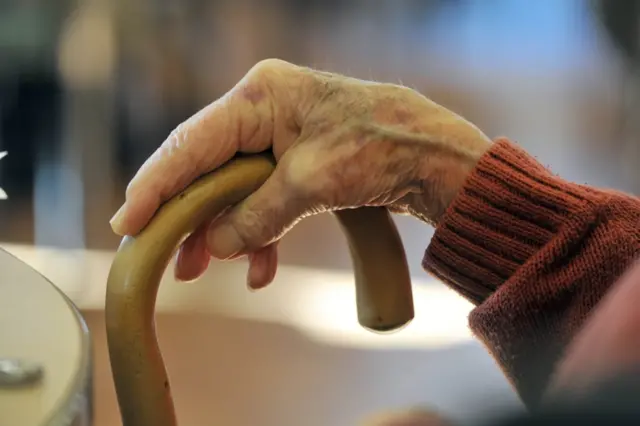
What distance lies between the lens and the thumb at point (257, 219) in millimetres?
406

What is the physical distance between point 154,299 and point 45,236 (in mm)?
1372

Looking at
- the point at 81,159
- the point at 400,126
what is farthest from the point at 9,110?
the point at 400,126

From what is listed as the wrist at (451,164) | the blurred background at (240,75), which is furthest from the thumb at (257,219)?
the blurred background at (240,75)

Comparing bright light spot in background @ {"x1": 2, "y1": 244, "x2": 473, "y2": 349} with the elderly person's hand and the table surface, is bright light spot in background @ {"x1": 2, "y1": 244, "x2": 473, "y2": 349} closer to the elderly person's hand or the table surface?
the elderly person's hand

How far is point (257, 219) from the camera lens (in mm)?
413

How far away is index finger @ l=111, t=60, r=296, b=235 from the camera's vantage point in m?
0.35

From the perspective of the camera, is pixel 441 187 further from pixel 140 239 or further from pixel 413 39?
pixel 413 39

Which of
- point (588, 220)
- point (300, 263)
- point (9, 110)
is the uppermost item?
point (588, 220)

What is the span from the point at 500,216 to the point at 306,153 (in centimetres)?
14

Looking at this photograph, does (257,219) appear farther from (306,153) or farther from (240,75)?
(240,75)

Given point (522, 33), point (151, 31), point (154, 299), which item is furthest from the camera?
point (151, 31)

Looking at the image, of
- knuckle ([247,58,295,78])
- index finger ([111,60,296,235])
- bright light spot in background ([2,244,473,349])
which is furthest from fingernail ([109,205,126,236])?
bright light spot in background ([2,244,473,349])

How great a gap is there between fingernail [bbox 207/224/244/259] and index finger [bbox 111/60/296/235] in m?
0.05

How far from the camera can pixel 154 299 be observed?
32cm
